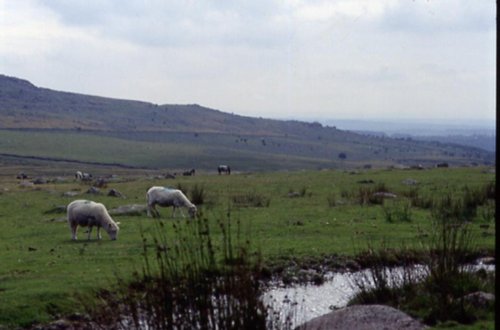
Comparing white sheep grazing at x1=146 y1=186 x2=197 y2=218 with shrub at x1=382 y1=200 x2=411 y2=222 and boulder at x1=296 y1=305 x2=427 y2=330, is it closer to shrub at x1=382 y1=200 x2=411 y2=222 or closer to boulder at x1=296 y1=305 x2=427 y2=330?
shrub at x1=382 y1=200 x2=411 y2=222

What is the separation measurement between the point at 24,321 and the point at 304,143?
498ft

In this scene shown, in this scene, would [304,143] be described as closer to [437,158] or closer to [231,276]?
[437,158]

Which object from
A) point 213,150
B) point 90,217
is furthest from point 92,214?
point 213,150

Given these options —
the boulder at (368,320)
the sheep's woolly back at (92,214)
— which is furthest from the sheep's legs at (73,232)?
the boulder at (368,320)

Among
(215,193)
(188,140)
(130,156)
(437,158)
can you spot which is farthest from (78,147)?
(215,193)

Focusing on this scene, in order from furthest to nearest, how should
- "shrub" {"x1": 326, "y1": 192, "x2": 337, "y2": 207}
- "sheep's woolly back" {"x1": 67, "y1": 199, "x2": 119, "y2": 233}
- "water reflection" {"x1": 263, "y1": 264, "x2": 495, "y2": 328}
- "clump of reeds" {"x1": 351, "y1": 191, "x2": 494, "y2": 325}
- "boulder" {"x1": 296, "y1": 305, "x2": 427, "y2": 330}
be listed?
"shrub" {"x1": 326, "y1": 192, "x2": 337, "y2": 207}, "sheep's woolly back" {"x1": 67, "y1": 199, "x2": 119, "y2": 233}, "water reflection" {"x1": 263, "y1": 264, "x2": 495, "y2": 328}, "clump of reeds" {"x1": 351, "y1": 191, "x2": 494, "y2": 325}, "boulder" {"x1": 296, "y1": 305, "x2": 427, "y2": 330}

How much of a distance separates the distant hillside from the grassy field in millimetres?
78996

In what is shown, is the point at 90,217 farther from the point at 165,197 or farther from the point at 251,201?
the point at 251,201

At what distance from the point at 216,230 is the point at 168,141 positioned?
5141 inches

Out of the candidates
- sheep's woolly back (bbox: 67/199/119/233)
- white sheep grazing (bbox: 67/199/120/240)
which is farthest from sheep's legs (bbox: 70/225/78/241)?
sheep's woolly back (bbox: 67/199/119/233)

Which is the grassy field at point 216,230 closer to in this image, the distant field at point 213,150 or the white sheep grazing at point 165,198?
the white sheep grazing at point 165,198

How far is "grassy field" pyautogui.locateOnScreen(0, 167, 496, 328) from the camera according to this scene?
1399cm

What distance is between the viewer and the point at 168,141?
15038 centimetres

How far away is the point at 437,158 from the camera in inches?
5812
